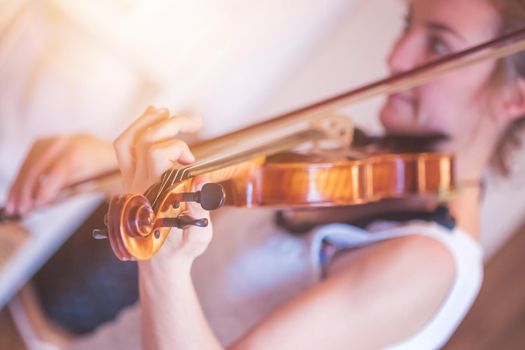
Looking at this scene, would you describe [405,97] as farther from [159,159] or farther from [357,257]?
[159,159]

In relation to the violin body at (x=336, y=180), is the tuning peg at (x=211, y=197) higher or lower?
higher

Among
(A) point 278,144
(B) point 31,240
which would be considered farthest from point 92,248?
(A) point 278,144

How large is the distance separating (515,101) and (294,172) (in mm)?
346

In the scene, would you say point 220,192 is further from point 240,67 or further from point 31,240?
point 240,67

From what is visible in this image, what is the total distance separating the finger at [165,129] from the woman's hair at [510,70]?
425mm

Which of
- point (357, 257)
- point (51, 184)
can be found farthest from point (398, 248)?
point (51, 184)

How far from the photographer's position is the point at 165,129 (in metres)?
0.41

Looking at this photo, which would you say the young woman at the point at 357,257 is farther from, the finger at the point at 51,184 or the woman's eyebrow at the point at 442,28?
the finger at the point at 51,184

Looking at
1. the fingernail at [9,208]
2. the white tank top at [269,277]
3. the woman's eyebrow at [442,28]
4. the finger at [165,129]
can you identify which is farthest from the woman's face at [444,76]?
the fingernail at [9,208]

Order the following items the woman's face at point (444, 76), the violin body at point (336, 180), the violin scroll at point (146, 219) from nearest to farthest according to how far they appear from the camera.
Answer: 1. the violin scroll at point (146, 219)
2. the violin body at point (336, 180)
3. the woman's face at point (444, 76)

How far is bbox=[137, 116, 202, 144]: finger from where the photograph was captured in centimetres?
41

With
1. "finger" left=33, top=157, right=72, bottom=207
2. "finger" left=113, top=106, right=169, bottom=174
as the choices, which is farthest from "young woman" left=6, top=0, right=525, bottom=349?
"finger" left=33, top=157, right=72, bottom=207

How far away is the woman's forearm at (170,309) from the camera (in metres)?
0.43

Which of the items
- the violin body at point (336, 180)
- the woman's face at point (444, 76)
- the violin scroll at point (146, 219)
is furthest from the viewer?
the woman's face at point (444, 76)
